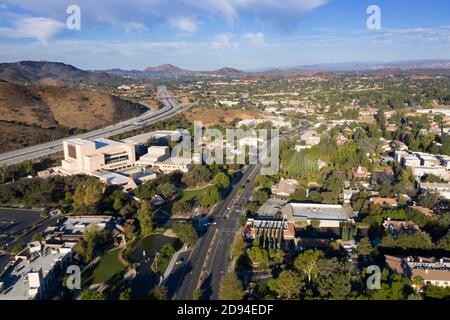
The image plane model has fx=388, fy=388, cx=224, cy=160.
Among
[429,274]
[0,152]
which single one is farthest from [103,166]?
[429,274]

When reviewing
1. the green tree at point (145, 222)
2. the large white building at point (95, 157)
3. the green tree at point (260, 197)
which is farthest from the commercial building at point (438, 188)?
the large white building at point (95, 157)

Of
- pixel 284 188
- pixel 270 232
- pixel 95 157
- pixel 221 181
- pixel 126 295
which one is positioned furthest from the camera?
pixel 95 157

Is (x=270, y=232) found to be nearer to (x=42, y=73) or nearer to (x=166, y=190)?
(x=166, y=190)

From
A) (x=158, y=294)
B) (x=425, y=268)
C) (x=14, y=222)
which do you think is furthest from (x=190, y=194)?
(x=425, y=268)

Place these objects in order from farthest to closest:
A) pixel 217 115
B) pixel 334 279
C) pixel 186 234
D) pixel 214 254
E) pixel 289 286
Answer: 1. pixel 217 115
2. pixel 186 234
3. pixel 214 254
4. pixel 334 279
5. pixel 289 286

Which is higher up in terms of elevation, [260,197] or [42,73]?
[42,73]

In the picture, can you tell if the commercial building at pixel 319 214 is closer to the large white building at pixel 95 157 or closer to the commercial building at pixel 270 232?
the commercial building at pixel 270 232

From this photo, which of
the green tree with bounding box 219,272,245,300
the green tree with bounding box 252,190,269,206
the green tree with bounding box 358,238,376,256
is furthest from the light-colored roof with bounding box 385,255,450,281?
the green tree with bounding box 252,190,269,206
